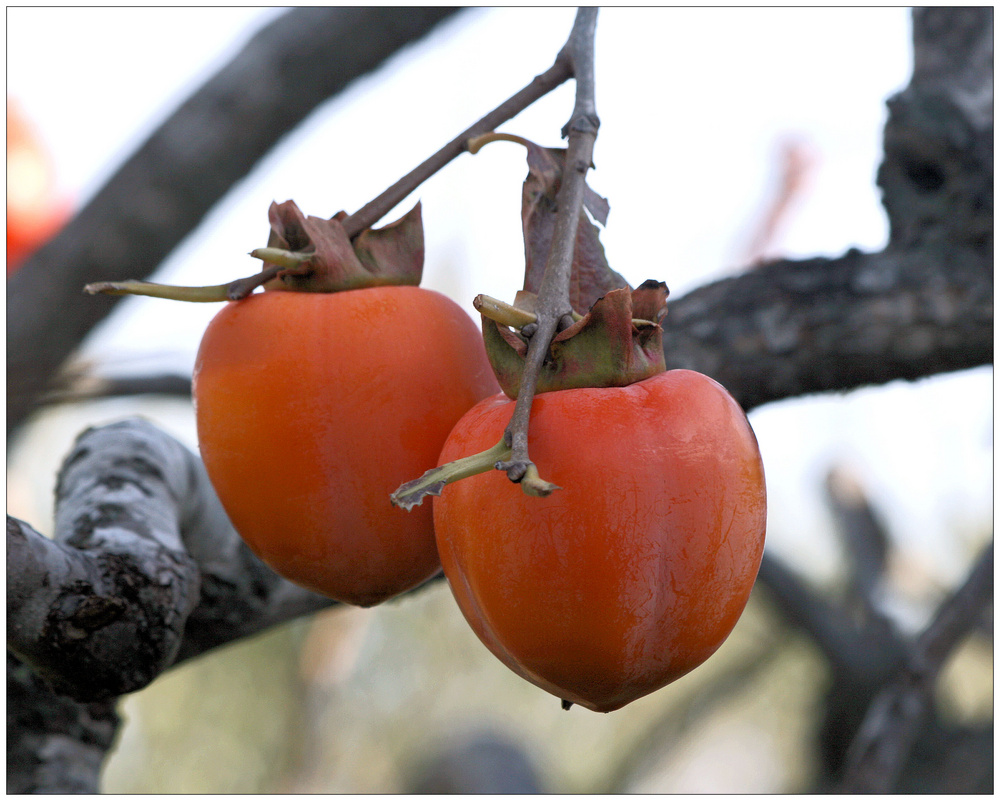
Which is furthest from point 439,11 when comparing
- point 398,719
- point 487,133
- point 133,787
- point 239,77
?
point 398,719

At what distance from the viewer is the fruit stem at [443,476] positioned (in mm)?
324

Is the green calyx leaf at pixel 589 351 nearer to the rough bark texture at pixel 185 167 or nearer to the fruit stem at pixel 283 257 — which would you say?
the fruit stem at pixel 283 257

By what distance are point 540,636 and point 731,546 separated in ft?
0.32

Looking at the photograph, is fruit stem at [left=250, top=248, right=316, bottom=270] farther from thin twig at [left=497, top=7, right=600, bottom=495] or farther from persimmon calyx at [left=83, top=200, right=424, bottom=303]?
thin twig at [left=497, top=7, right=600, bottom=495]

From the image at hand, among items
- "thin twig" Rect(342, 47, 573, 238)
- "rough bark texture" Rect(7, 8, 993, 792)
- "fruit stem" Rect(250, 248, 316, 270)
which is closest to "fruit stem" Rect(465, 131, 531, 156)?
"thin twig" Rect(342, 47, 573, 238)

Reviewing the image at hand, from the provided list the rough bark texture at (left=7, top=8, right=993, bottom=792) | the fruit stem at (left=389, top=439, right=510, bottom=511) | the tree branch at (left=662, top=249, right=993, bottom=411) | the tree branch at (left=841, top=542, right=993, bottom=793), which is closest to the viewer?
the fruit stem at (left=389, top=439, right=510, bottom=511)

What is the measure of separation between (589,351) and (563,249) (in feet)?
0.17

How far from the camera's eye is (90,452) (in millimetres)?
795

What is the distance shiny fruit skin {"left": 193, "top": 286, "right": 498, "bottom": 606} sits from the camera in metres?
0.46

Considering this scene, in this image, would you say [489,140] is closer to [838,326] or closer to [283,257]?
[283,257]

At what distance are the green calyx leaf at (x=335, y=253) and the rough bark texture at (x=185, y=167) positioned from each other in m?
0.52

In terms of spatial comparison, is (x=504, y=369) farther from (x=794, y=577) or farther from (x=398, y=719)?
(x=398, y=719)

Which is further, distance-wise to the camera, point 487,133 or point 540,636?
point 487,133

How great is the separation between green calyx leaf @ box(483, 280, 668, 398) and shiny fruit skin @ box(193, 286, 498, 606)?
0.19ft
